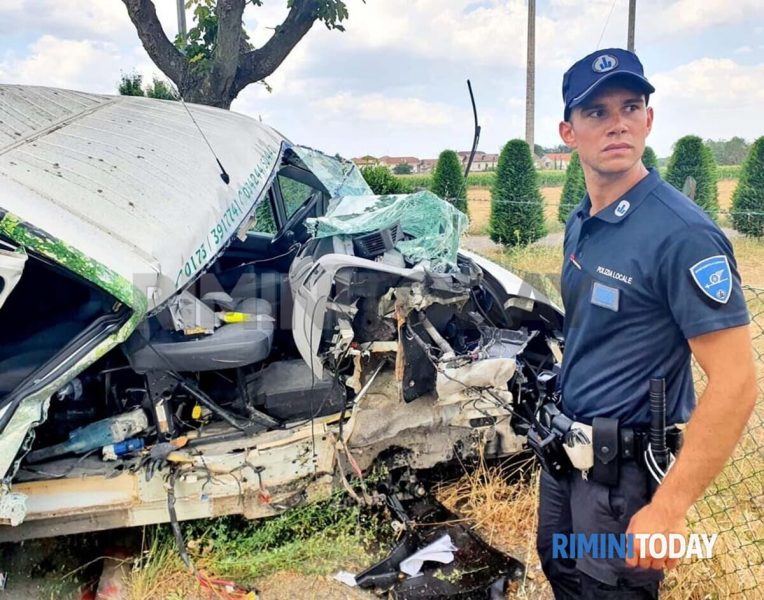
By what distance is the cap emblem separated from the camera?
5.44 ft

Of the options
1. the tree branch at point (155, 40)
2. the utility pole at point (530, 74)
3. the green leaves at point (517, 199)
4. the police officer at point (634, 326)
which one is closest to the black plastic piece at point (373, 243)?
the police officer at point (634, 326)

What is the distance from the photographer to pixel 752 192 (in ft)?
39.3

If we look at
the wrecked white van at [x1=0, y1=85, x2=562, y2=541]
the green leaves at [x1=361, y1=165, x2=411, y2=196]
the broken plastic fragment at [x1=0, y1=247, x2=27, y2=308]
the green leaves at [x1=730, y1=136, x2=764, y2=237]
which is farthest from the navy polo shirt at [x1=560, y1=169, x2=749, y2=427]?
the green leaves at [x1=730, y1=136, x2=764, y2=237]

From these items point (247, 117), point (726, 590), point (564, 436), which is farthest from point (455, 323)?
point (247, 117)

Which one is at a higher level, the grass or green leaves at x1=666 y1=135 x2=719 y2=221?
green leaves at x1=666 y1=135 x2=719 y2=221

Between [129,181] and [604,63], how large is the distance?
187 cm

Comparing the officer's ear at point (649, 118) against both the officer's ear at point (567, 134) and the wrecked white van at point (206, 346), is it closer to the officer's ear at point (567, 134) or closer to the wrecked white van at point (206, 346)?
the officer's ear at point (567, 134)

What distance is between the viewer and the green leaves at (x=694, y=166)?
12.0 metres

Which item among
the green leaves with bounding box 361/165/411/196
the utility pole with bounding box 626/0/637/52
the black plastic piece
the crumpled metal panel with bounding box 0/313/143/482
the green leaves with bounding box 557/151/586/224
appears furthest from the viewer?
the utility pole with bounding box 626/0/637/52

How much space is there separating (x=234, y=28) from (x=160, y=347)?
5.57 m

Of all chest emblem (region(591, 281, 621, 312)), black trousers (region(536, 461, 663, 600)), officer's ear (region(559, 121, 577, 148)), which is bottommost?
black trousers (region(536, 461, 663, 600))

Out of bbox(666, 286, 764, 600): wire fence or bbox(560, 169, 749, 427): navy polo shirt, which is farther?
bbox(666, 286, 764, 600): wire fence

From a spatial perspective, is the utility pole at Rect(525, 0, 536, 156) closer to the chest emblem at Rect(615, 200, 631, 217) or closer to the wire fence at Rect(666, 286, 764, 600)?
the wire fence at Rect(666, 286, 764, 600)

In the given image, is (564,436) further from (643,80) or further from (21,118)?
(21,118)
